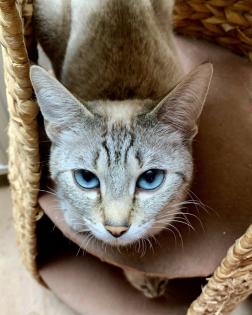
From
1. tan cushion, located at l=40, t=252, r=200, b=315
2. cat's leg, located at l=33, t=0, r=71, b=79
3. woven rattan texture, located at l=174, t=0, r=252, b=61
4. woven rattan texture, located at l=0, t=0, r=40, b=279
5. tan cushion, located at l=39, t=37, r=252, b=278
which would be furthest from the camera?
woven rattan texture, located at l=174, t=0, r=252, b=61

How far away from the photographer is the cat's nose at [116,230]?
0.88m

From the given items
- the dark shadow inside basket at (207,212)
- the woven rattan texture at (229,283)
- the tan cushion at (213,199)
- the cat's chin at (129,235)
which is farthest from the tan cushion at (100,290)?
the cat's chin at (129,235)

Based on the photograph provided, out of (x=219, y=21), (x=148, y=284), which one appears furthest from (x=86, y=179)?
(x=219, y=21)

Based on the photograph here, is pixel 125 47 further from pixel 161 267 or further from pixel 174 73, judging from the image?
pixel 161 267

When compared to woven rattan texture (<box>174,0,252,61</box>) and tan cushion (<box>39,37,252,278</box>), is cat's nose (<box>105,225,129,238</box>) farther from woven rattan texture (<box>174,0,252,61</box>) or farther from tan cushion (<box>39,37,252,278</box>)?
woven rattan texture (<box>174,0,252,61</box>)

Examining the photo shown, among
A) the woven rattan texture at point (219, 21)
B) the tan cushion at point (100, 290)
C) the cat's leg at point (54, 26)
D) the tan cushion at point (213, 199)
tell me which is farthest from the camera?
the woven rattan texture at point (219, 21)

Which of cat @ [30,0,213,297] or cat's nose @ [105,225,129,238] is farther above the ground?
cat @ [30,0,213,297]

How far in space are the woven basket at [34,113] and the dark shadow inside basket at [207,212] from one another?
5 centimetres

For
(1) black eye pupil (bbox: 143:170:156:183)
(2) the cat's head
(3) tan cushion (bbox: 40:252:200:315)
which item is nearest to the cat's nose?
(2) the cat's head

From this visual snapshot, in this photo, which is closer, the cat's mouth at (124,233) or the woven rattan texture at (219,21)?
the cat's mouth at (124,233)

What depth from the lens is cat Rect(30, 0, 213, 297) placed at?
900 mm

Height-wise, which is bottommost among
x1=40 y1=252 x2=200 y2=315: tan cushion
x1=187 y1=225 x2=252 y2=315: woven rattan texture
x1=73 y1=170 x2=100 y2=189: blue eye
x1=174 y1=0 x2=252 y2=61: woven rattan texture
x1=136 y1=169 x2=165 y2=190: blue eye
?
x1=40 y1=252 x2=200 y2=315: tan cushion

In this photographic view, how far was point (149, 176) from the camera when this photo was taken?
0.94 m

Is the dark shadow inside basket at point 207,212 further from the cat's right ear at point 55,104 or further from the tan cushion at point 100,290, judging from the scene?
the cat's right ear at point 55,104
